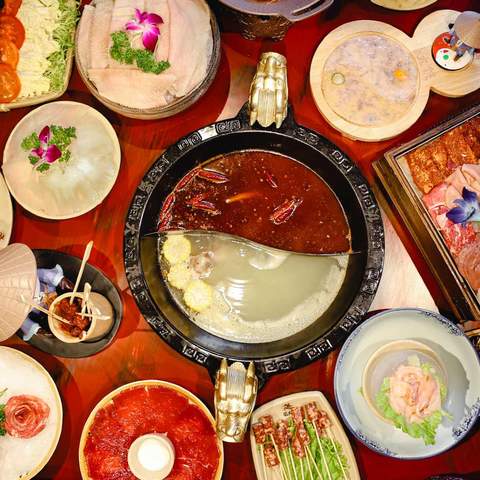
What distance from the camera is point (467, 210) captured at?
2900mm

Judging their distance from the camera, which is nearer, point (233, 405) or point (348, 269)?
point (233, 405)

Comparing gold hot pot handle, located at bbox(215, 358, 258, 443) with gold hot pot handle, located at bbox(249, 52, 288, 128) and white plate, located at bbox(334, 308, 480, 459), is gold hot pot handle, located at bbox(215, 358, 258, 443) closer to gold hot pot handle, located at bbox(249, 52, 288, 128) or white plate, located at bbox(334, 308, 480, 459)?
white plate, located at bbox(334, 308, 480, 459)

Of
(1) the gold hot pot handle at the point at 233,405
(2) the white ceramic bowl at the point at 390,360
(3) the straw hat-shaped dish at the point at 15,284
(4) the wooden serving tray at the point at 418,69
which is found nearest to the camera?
(3) the straw hat-shaped dish at the point at 15,284

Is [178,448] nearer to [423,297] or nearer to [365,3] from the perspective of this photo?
[423,297]

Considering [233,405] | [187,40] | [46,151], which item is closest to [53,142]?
[46,151]

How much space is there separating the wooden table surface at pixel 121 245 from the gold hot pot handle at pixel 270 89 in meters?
0.24

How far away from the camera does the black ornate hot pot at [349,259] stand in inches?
113

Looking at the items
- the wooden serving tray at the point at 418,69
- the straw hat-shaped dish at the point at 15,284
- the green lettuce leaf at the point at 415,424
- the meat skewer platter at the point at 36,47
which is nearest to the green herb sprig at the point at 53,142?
the meat skewer platter at the point at 36,47

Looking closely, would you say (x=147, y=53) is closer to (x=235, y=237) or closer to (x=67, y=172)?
(x=67, y=172)

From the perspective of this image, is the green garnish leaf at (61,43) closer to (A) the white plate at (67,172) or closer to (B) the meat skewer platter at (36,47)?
(B) the meat skewer platter at (36,47)

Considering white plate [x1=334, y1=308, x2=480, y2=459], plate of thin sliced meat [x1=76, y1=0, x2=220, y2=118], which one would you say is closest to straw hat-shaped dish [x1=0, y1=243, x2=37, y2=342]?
plate of thin sliced meat [x1=76, y1=0, x2=220, y2=118]

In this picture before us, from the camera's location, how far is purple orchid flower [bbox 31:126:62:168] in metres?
2.89

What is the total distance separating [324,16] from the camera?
3150mm

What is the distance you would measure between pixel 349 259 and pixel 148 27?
154 centimetres
